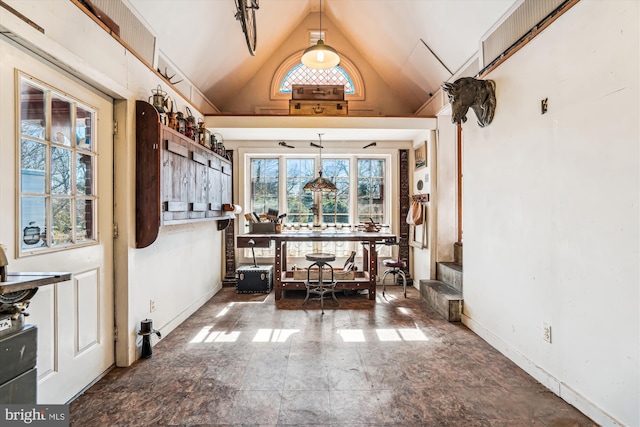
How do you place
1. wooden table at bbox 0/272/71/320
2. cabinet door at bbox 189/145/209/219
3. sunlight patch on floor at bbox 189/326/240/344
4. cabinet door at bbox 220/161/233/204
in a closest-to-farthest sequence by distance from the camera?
wooden table at bbox 0/272/71/320
sunlight patch on floor at bbox 189/326/240/344
cabinet door at bbox 189/145/209/219
cabinet door at bbox 220/161/233/204

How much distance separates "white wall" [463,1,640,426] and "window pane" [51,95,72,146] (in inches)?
132

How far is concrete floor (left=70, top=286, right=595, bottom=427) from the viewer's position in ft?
6.47

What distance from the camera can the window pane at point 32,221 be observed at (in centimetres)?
175

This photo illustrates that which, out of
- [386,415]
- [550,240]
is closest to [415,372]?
[386,415]

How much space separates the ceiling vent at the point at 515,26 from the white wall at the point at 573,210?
187 mm

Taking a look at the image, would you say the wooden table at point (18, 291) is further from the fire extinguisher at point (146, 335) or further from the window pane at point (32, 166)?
the fire extinguisher at point (146, 335)

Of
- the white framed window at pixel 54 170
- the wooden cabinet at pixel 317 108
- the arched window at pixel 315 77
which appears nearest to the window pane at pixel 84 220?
the white framed window at pixel 54 170

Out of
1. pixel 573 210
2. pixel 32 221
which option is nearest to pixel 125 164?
pixel 32 221

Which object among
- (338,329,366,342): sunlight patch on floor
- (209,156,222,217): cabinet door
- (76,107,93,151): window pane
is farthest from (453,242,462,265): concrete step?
(76,107,93,151): window pane

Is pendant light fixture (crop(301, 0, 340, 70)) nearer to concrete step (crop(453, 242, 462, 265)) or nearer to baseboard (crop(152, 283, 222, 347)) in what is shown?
concrete step (crop(453, 242, 462, 265))

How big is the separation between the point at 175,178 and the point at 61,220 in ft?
3.65

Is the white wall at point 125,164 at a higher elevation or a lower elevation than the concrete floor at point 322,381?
higher

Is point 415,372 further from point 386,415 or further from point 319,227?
point 319,227

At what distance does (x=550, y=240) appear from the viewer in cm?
229
